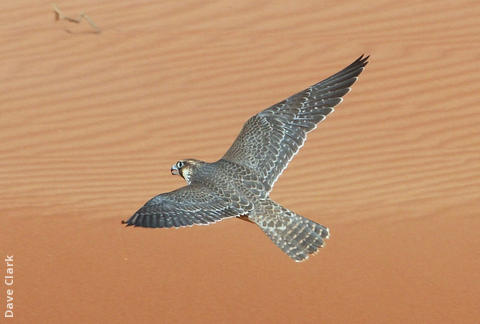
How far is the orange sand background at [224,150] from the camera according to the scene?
6.76m

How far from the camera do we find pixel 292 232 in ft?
21.2

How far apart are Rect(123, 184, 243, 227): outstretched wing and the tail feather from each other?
220mm

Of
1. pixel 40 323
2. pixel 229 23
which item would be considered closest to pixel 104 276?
pixel 40 323

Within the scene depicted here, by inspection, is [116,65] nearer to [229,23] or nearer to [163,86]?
[163,86]

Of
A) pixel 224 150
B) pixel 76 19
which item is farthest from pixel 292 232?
pixel 76 19

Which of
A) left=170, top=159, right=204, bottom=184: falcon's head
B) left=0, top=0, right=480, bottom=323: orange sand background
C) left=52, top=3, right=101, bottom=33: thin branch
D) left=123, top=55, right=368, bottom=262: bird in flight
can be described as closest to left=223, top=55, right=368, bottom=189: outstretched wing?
left=123, top=55, right=368, bottom=262: bird in flight

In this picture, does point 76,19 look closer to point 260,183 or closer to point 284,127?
point 284,127

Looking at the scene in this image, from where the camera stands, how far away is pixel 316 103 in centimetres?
717

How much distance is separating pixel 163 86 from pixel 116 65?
0.84m

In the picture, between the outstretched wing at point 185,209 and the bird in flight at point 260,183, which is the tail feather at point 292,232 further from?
the outstretched wing at point 185,209

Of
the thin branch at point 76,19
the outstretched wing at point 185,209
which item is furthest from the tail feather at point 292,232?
the thin branch at point 76,19

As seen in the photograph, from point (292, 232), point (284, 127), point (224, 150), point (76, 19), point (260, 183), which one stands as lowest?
point (292, 232)

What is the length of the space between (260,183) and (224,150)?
318 cm

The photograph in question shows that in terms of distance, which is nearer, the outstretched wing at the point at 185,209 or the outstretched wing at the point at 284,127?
the outstretched wing at the point at 185,209
